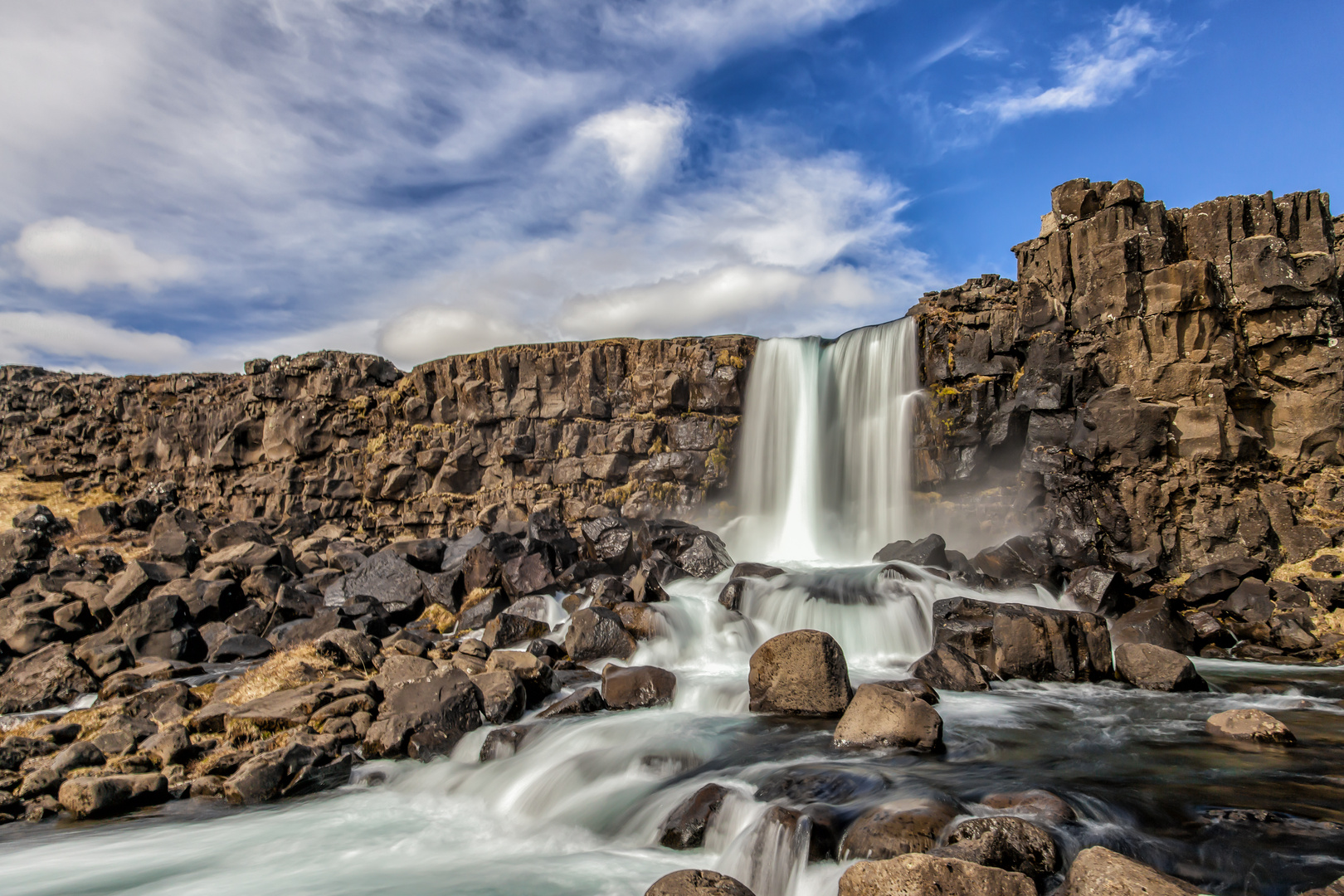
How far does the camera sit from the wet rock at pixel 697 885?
5.54 meters

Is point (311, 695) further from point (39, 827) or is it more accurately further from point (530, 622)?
point (530, 622)

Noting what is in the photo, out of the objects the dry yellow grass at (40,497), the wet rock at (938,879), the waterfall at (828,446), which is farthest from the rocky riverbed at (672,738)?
the dry yellow grass at (40,497)

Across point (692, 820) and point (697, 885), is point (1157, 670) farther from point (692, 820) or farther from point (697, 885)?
point (697, 885)

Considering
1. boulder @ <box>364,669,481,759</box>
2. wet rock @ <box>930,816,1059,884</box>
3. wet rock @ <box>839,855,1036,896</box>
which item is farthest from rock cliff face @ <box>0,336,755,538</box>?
wet rock @ <box>839,855,1036,896</box>

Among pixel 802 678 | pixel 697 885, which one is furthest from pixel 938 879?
pixel 802 678

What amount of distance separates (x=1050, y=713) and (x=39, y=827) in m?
13.5

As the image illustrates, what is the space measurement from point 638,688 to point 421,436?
25.2 m

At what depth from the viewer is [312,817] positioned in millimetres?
9195

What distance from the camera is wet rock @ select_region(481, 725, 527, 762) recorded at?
10.6 metres

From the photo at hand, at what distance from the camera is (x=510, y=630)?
16.0 m

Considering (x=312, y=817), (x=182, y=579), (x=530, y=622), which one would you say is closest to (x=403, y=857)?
(x=312, y=817)

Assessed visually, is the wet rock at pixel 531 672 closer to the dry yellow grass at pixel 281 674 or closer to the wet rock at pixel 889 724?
the dry yellow grass at pixel 281 674

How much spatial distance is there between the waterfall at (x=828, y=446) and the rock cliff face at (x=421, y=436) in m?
1.55

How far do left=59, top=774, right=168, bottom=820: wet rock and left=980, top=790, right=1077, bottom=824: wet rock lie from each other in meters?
10.2
